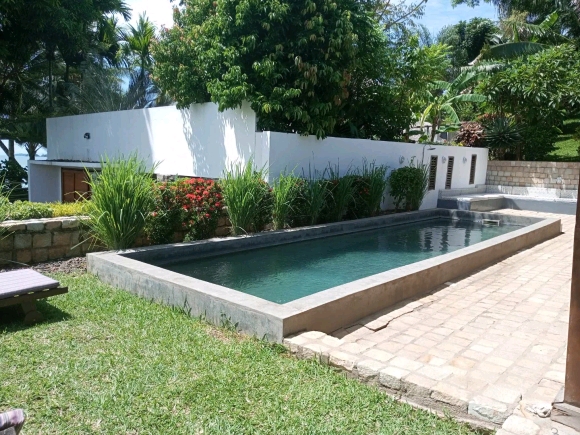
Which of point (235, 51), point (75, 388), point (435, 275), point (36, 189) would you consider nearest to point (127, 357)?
point (75, 388)

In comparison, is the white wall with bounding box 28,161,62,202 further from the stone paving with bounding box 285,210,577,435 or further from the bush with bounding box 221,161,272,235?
the stone paving with bounding box 285,210,577,435

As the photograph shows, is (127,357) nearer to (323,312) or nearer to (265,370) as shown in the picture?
(265,370)

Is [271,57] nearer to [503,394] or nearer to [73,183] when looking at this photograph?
[503,394]

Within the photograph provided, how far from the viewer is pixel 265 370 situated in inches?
141

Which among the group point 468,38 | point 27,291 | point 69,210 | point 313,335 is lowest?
point 313,335

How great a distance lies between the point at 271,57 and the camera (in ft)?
35.0

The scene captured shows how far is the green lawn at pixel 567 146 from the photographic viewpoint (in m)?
20.7

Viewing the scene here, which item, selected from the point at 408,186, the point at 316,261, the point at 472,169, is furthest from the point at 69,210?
the point at 472,169

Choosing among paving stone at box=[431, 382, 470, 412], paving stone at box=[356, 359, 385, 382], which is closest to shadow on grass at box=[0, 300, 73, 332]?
paving stone at box=[356, 359, 385, 382]

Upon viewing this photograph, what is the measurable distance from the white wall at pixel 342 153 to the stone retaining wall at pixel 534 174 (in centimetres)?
365

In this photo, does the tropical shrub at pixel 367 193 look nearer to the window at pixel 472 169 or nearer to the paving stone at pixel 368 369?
the paving stone at pixel 368 369

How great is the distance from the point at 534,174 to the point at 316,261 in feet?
48.7

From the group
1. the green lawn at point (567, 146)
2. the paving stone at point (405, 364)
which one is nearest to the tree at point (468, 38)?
the green lawn at point (567, 146)

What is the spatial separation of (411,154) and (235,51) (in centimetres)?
685
